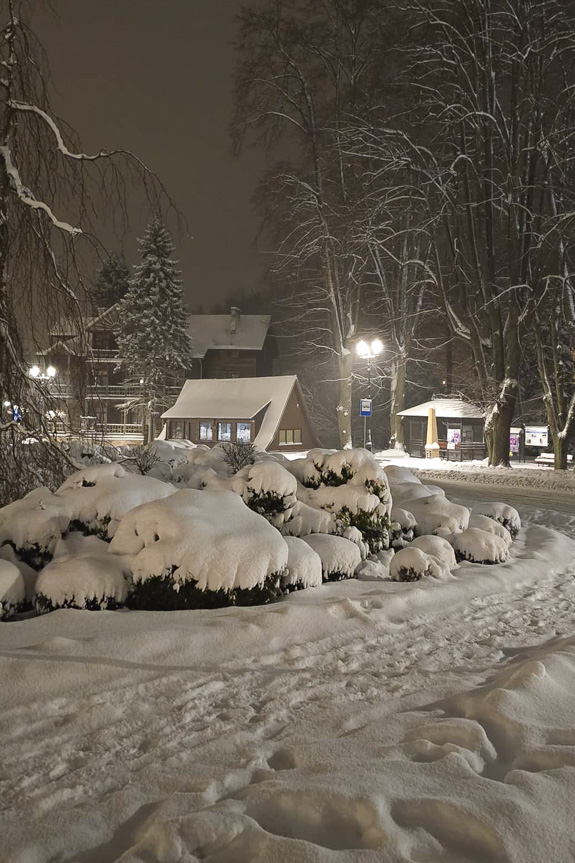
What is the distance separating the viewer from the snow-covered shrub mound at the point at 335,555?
788 cm

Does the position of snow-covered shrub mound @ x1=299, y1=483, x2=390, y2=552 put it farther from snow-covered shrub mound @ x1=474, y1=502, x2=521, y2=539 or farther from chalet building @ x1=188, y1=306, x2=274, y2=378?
chalet building @ x1=188, y1=306, x2=274, y2=378

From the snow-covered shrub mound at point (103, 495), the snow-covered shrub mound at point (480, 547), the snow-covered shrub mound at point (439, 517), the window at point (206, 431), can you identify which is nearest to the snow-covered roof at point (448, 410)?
the window at point (206, 431)

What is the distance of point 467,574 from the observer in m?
8.33

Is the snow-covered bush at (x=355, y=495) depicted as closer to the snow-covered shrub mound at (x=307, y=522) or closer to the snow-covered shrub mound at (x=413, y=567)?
the snow-covered shrub mound at (x=307, y=522)

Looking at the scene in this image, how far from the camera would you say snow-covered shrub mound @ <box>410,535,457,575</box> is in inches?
328

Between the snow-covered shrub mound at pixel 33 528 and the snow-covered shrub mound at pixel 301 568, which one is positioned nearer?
the snow-covered shrub mound at pixel 33 528

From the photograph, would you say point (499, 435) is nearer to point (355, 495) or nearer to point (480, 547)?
point (480, 547)

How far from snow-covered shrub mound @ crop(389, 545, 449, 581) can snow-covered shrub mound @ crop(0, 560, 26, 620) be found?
4.31m

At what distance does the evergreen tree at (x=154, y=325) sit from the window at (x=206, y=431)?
556cm

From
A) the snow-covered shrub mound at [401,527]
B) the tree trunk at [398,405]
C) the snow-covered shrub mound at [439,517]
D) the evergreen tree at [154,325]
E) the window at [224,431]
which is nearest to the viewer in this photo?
the snow-covered shrub mound at [401,527]

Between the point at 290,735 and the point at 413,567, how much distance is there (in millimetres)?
4345

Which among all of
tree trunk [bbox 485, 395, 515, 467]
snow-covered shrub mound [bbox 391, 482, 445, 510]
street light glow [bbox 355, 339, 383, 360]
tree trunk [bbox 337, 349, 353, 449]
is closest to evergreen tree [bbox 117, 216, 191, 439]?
tree trunk [bbox 337, 349, 353, 449]

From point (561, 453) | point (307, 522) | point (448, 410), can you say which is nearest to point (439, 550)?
point (307, 522)

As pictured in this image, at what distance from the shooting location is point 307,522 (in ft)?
28.1
